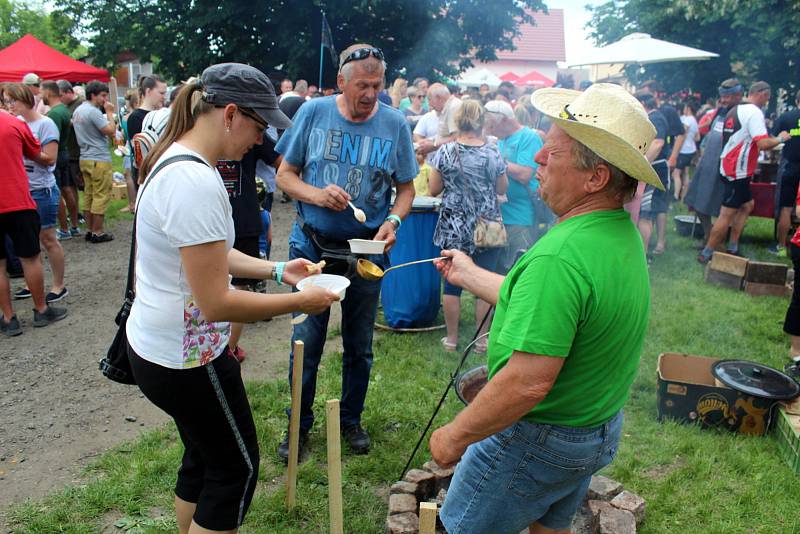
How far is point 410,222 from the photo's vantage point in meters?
5.48

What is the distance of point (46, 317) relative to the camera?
5.72m

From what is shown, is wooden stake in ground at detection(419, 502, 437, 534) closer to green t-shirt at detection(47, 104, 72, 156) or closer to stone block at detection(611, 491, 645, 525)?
stone block at detection(611, 491, 645, 525)

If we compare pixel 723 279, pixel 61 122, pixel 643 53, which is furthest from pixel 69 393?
pixel 643 53

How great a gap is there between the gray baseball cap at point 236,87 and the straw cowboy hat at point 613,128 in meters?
0.97

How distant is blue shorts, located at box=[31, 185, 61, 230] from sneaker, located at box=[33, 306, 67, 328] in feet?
2.94

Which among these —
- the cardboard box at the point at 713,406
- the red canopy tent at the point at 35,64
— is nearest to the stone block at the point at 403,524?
the cardboard box at the point at 713,406

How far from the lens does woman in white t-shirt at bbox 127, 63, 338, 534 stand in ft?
6.05

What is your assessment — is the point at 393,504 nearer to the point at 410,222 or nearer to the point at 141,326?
the point at 141,326

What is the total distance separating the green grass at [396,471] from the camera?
3084mm

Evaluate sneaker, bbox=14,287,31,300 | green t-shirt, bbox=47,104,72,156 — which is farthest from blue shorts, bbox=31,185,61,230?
green t-shirt, bbox=47,104,72,156

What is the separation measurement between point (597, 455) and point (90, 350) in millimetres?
4634

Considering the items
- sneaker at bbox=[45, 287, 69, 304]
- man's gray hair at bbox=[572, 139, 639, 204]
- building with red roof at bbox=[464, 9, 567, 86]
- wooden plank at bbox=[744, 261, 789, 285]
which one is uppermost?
building with red roof at bbox=[464, 9, 567, 86]

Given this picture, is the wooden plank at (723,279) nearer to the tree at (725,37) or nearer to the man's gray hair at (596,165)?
the man's gray hair at (596,165)

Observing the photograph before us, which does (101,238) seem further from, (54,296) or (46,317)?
(46,317)
